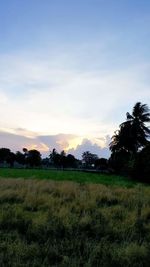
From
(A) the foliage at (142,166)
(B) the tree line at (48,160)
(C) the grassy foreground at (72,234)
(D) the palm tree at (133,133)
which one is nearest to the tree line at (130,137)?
(D) the palm tree at (133,133)

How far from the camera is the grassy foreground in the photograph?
27.7ft

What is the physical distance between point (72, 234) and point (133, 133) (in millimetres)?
64650

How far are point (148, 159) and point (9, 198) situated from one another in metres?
35.0

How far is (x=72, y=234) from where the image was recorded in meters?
10.5

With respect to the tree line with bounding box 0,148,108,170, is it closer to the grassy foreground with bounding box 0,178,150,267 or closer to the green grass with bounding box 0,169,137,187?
the green grass with bounding box 0,169,137,187

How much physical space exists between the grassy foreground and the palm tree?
58535mm

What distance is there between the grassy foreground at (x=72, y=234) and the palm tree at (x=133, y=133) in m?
58.5

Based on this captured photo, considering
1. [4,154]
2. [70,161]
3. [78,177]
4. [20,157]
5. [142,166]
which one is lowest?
[78,177]

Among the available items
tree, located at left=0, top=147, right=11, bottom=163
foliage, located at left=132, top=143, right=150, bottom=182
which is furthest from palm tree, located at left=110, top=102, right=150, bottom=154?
tree, located at left=0, top=147, right=11, bottom=163

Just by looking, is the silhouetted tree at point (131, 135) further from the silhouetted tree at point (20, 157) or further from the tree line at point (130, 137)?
the silhouetted tree at point (20, 157)

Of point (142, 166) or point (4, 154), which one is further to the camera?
point (4, 154)

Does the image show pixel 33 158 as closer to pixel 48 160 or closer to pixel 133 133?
pixel 48 160

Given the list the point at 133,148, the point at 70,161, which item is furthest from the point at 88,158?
the point at 133,148

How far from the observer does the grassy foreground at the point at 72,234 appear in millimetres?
8453
